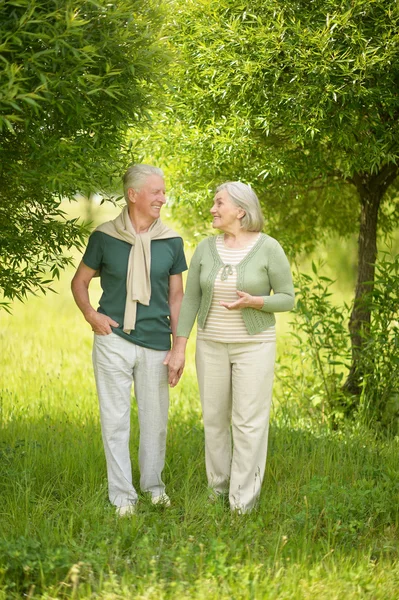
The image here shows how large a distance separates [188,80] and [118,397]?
3.06m

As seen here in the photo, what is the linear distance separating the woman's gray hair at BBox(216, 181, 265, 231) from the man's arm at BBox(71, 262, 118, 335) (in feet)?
3.34

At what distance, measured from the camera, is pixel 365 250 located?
8102mm

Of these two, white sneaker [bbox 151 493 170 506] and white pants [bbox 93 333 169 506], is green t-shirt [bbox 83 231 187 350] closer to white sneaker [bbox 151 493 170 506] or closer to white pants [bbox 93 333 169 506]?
white pants [bbox 93 333 169 506]

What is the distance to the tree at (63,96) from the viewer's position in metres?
4.18

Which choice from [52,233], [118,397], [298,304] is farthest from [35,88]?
[298,304]

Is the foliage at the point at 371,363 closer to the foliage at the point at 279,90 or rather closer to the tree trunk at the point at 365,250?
the tree trunk at the point at 365,250

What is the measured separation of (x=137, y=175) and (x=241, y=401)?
1.59 meters

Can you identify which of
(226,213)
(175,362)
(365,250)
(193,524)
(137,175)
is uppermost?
(137,175)

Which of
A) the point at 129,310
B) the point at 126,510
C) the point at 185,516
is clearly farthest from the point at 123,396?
the point at 185,516

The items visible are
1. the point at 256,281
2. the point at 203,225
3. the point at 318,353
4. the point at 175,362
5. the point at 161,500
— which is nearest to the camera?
the point at 256,281

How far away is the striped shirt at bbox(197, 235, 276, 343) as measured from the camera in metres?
5.16

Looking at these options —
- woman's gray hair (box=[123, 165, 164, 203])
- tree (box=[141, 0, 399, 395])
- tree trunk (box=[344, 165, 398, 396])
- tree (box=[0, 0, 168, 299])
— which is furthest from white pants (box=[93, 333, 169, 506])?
tree trunk (box=[344, 165, 398, 396])

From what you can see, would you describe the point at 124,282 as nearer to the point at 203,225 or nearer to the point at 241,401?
the point at 241,401

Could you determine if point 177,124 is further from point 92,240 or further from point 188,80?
point 92,240
